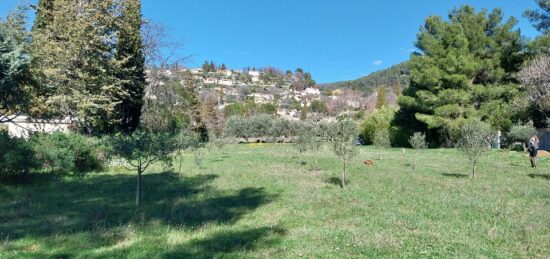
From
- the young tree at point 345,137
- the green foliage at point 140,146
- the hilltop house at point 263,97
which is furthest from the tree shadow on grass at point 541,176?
the hilltop house at point 263,97

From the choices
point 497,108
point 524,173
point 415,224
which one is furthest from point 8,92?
point 497,108

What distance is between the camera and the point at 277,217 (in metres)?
9.34

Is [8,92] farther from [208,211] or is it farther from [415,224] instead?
[415,224]

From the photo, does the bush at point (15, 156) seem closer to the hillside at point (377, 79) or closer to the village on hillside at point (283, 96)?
the village on hillside at point (283, 96)

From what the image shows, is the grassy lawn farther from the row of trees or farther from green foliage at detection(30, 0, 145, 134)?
the row of trees

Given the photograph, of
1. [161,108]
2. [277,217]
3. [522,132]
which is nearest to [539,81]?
[522,132]

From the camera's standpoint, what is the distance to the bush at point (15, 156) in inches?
536

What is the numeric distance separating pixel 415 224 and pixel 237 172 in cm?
1079

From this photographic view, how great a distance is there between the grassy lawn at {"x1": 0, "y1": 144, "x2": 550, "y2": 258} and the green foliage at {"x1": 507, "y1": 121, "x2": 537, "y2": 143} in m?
19.0

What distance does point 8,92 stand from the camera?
13484 mm

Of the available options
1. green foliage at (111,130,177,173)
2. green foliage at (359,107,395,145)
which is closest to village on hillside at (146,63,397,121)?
green foliage at (359,107,395,145)

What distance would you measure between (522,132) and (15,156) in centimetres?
3494

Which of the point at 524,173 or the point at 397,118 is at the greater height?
the point at 397,118

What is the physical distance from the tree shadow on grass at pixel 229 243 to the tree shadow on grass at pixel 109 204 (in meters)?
1.21
